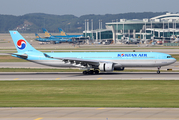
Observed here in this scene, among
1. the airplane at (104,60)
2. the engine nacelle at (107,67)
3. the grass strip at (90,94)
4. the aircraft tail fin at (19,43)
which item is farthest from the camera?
the aircraft tail fin at (19,43)

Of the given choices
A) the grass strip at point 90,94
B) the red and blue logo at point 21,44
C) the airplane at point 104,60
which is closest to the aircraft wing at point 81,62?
the airplane at point 104,60

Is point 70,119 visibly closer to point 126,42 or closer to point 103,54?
point 103,54

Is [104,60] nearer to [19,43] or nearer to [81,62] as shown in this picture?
[81,62]

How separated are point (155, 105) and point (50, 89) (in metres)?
14.9

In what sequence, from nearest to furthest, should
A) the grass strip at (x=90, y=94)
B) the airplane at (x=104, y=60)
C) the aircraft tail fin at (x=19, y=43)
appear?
1. the grass strip at (x=90, y=94)
2. the airplane at (x=104, y=60)
3. the aircraft tail fin at (x=19, y=43)

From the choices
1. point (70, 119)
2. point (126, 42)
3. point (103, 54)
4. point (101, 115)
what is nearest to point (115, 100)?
point (101, 115)

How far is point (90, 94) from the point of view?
31.2 metres

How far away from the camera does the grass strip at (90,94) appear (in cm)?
2567

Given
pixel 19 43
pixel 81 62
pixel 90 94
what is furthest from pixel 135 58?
pixel 19 43

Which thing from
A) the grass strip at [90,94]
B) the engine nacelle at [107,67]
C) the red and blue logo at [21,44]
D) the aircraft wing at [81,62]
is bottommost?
the grass strip at [90,94]

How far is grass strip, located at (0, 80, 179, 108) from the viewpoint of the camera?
25.7 meters

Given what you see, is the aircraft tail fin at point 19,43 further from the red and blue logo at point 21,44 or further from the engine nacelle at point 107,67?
the engine nacelle at point 107,67

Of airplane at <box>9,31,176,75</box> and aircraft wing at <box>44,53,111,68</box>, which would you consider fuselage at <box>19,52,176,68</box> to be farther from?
aircraft wing at <box>44,53,111,68</box>

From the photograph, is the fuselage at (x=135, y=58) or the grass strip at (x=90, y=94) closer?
the grass strip at (x=90, y=94)
